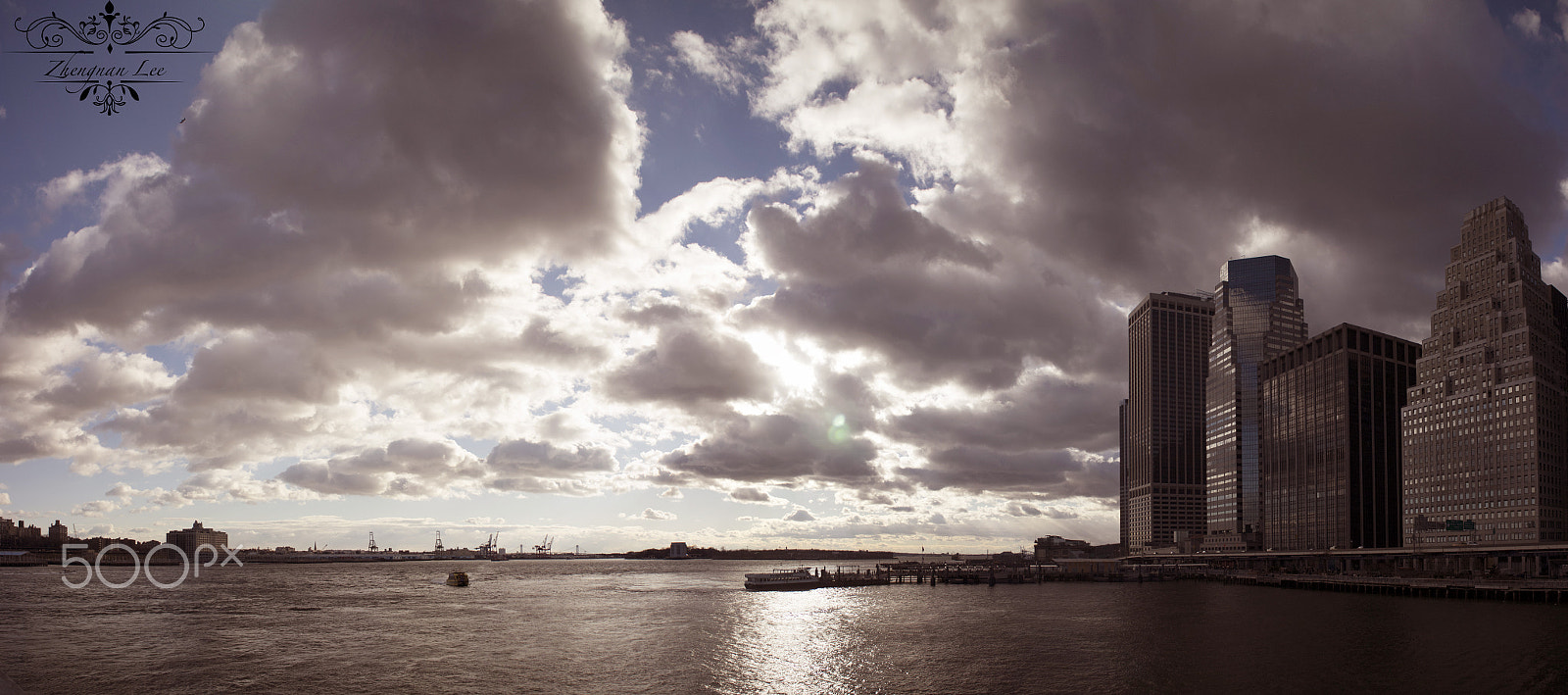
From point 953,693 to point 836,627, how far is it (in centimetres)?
4397

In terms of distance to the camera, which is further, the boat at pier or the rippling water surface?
the boat at pier

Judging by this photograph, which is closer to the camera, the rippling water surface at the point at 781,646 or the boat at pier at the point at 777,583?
the rippling water surface at the point at 781,646

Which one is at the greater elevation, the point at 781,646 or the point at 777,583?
the point at 781,646

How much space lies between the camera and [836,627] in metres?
110

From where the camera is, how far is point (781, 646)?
94.0m

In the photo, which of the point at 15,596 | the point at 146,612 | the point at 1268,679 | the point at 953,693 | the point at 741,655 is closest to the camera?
the point at 953,693

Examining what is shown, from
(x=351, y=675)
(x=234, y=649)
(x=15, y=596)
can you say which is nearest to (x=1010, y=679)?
(x=351, y=675)

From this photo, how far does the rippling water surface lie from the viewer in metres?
71.8

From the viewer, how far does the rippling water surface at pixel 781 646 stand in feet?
236

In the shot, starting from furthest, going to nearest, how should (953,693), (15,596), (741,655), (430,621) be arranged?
(15,596) → (430,621) → (741,655) → (953,693)

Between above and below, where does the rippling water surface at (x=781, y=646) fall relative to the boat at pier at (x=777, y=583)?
above

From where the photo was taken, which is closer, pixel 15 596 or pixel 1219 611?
pixel 1219 611

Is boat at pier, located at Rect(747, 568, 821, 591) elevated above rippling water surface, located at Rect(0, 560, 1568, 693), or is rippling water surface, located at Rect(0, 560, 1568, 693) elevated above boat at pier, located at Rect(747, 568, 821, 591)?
rippling water surface, located at Rect(0, 560, 1568, 693)

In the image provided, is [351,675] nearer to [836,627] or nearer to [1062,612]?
[836,627]
